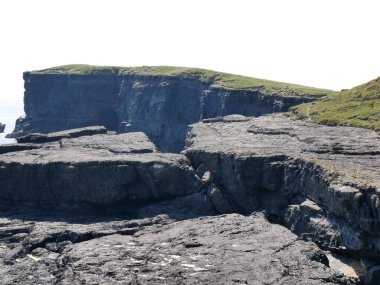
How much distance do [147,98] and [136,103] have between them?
11.9 ft

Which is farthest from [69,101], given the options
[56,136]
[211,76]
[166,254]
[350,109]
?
[166,254]

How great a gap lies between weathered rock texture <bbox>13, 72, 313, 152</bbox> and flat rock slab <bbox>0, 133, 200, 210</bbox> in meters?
40.3

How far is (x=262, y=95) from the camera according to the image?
96.7 m

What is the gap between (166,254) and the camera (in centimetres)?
3453

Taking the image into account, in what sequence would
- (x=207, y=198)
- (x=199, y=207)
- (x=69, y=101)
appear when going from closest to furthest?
(x=199, y=207) → (x=207, y=198) → (x=69, y=101)

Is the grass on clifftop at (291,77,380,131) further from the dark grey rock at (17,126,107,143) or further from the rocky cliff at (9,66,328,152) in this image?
the dark grey rock at (17,126,107,143)

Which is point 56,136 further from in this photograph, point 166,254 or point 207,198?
point 166,254

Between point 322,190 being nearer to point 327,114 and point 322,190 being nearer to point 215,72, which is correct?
point 327,114

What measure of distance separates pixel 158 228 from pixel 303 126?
1086 inches

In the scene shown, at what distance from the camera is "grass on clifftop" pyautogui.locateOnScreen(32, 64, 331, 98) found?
96.8 m

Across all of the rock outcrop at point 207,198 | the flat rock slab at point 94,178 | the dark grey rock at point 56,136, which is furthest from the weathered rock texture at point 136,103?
the flat rock slab at point 94,178

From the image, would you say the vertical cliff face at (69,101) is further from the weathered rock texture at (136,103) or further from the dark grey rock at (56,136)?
the dark grey rock at (56,136)

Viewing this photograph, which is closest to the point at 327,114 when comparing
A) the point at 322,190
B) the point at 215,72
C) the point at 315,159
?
the point at 315,159

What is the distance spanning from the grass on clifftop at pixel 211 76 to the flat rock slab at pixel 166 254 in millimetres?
55883
